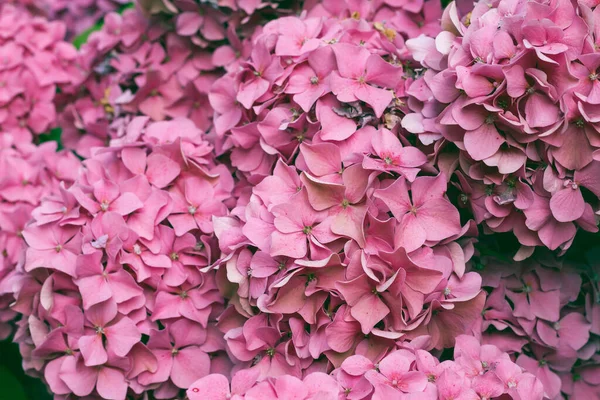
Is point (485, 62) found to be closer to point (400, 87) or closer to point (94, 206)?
point (400, 87)

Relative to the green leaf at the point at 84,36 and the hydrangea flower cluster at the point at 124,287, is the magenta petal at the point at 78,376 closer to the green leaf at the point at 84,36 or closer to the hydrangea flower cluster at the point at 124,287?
the hydrangea flower cluster at the point at 124,287

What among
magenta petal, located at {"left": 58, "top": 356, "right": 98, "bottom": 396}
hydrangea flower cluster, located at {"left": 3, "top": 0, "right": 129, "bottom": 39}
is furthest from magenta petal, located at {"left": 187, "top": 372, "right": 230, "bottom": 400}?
hydrangea flower cluster, located at {"left": 3, "top": 0, "right": 129, "bottom": 39}

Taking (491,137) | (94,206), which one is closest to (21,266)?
(94,206)

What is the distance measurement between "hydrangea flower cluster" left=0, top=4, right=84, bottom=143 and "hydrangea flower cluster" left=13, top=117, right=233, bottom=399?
0.72 m

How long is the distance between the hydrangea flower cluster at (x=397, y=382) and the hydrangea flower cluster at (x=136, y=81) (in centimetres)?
99

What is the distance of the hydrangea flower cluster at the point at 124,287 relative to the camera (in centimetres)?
146

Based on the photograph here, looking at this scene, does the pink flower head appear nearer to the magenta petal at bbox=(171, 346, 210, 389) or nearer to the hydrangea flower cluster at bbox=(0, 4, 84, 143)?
the magenta petal at bbox=(171, 346, 210, 389)

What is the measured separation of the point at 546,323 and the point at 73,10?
2.32 metres

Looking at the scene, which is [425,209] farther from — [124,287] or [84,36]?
[84,36]

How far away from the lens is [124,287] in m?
1.48

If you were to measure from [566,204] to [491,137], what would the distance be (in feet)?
0.70

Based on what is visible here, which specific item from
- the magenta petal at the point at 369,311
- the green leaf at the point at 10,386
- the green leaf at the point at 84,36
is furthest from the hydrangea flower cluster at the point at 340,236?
the green leaf at the point at 84,36

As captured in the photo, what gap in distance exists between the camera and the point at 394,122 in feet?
4.88

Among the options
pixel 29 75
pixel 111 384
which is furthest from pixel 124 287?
pixel 29 75
